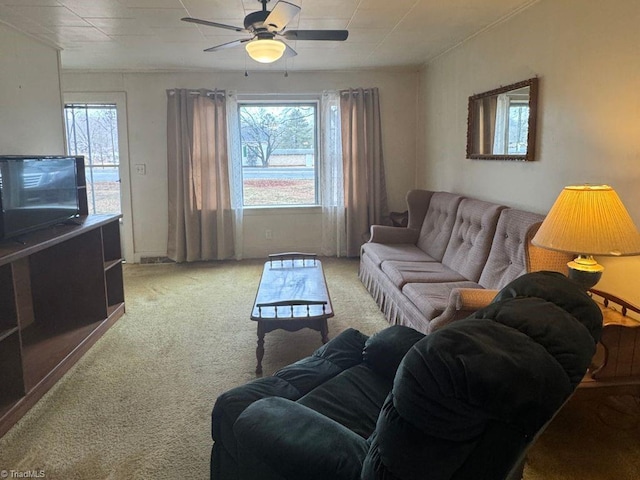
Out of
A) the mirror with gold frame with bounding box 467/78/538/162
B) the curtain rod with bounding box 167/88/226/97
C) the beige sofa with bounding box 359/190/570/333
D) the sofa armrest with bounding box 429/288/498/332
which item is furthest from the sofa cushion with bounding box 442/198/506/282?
the curtain rod with bounding box 167/88/226/97

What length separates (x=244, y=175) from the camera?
19.4ft

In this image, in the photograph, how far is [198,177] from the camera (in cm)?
558

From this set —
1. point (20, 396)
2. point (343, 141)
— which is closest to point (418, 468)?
point (20, 396)

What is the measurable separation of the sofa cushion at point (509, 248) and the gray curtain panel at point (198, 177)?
3437 millimetres

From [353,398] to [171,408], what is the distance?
3.96 feet

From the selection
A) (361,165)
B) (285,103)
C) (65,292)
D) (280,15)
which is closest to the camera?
(280,15)

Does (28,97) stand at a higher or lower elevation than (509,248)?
higher

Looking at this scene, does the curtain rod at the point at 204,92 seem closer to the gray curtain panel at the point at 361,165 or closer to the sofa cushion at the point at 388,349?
the gray curtain panel at the point at 361,165

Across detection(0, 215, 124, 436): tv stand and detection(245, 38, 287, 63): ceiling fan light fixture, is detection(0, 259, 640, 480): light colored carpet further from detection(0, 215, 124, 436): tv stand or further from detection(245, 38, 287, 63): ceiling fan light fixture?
detection(245, 38, 287, 63): ceiling fan light fixture

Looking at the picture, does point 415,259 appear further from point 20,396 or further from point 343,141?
point 20,396

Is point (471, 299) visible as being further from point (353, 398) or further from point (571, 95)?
point (571, 95)

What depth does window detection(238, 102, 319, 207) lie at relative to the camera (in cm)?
584


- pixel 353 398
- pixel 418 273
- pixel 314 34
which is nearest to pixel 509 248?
pixel 418 273

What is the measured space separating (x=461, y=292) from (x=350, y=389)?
925 millimetres
